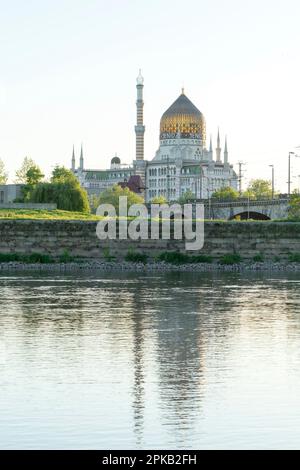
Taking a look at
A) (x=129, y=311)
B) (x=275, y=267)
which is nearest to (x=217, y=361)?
(x=129, y=311)

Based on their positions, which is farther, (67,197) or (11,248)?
(67,197)

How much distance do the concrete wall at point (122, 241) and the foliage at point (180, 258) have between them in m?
0.69

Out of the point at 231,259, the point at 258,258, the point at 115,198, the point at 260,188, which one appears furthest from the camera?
the point at 260,188

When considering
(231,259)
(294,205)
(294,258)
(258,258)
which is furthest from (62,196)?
(294,258)

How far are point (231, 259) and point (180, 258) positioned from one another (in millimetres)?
3310

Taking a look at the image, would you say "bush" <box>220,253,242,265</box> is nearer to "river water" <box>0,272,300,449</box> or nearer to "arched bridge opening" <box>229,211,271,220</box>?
"river water" <box>0,272,300,449</box>

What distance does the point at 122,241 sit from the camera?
245 ft

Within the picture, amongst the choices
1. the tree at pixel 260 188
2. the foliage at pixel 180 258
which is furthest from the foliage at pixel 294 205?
the tree at pixel 260 188

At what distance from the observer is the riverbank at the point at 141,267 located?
228 feet

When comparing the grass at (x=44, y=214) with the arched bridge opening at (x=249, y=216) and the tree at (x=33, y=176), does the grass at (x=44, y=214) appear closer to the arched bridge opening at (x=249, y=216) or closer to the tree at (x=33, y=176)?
the tree at (x=33, y=176)

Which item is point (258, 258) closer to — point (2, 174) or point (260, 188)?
point (2, 174)
